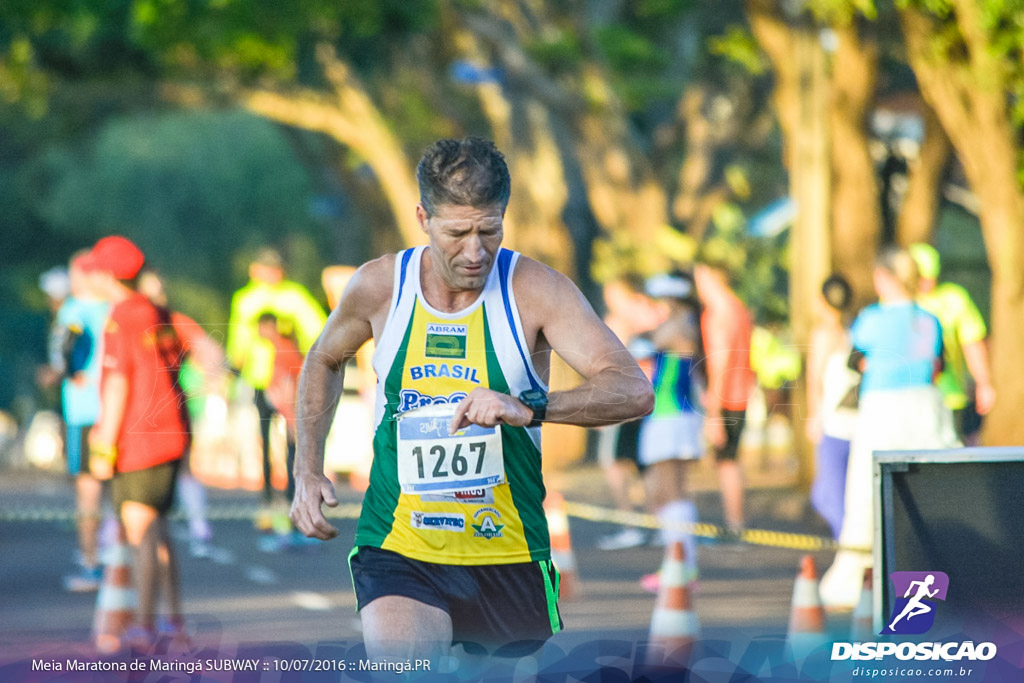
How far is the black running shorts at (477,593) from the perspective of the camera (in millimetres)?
4535

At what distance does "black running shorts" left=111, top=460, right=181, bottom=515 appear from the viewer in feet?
26.8

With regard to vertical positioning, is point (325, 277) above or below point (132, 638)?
above

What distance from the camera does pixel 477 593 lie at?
4.55 meters

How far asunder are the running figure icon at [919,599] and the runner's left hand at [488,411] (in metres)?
1.52

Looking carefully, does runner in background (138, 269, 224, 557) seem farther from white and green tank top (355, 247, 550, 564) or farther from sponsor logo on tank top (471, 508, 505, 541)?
sponsor logo on tank top (471, 508, 505, 541)

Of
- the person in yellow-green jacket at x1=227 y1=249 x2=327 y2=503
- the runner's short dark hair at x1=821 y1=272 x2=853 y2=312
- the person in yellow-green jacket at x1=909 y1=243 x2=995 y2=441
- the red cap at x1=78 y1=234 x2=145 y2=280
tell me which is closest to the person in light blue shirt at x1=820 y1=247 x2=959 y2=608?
the runner's short dark hair at x1=821 y1=272 x2=853 y2=312

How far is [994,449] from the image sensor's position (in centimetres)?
524

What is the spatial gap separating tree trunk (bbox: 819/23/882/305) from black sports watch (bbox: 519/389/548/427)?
10414mm

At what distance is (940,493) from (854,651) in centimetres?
179

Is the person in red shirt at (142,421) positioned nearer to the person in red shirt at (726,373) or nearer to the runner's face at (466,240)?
the runner's face at (466,240)

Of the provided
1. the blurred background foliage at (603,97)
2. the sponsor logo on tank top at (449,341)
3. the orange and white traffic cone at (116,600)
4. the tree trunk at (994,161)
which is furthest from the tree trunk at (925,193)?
the sponsor logo on tank top at (449,341)

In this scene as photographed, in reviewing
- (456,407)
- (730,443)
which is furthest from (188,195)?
(456,407)

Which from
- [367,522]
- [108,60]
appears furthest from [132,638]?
[108,60]

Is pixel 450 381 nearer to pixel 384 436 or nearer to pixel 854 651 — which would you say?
pixel 384 436
